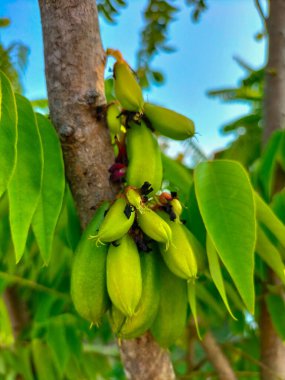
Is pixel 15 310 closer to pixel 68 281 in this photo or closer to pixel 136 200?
pixel 68 281

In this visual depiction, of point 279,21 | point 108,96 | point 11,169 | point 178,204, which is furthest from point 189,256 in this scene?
point 279,21

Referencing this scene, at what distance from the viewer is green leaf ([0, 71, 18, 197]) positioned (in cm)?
50

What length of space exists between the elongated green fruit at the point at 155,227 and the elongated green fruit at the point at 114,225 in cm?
1

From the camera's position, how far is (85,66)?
64cm

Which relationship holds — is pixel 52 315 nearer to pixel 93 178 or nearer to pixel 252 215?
pixel 93 178

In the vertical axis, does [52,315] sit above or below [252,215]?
below

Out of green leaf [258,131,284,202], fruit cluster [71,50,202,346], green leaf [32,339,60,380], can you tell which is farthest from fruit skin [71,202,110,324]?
green leaf [32,339,60,380]

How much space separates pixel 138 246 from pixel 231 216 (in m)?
0.11

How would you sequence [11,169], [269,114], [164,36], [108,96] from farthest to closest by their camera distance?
[164,36] < [269,114] < [108,96] < [11,169]

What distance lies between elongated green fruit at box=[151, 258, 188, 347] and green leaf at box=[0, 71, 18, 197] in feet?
0.70

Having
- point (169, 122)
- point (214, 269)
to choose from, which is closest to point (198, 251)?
point (214, 269)

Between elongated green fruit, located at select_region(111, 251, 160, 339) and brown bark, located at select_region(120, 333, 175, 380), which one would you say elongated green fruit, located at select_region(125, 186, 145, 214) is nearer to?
elongated green fruit, located at select_region(111, 251, 160, 339)

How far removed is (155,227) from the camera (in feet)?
1.81

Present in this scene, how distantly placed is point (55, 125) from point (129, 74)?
0.37 feet
